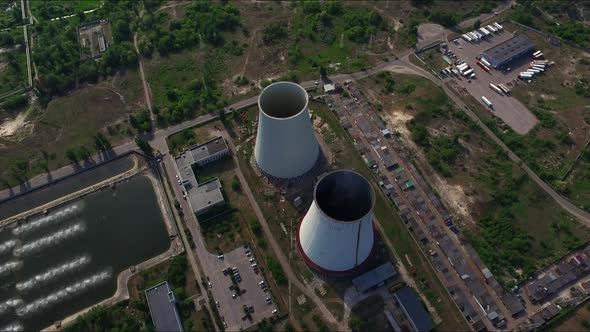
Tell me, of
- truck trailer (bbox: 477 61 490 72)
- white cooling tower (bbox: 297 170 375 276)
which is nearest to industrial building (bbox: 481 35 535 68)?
truck trailer (bbox: 477 61 490 72)

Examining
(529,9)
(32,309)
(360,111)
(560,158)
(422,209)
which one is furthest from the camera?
(529,9)

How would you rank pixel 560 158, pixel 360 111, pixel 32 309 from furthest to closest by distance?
pixel 360 111, pixel 560 158, pixel 32 309

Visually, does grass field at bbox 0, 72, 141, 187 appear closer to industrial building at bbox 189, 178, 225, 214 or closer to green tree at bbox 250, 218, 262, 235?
industrial building at bbox 189, 178, 225, 214

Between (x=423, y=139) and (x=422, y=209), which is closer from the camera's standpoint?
(x=422, y=209)

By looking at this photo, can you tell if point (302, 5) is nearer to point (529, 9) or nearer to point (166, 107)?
point (166, 107)

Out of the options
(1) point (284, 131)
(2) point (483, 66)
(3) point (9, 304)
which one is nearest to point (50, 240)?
(3) point (9, 304)

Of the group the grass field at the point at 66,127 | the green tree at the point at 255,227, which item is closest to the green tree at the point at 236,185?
the green tree at the point at 255,227

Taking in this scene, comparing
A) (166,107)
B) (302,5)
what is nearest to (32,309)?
(166,107)
